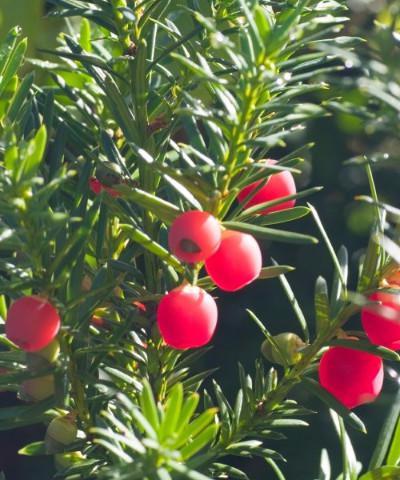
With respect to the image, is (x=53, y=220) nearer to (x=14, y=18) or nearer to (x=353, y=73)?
(x=14, y=18)

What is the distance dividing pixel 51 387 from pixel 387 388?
72 cm

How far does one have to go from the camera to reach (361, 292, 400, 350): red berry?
42cm

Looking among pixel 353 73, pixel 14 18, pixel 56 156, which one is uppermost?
pixel 56 156

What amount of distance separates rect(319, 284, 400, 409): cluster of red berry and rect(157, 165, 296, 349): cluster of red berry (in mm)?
63

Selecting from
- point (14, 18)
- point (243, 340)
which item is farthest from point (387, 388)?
point (14, 18)

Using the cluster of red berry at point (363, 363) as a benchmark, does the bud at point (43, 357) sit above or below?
above

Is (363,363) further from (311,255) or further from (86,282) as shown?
(311,255)

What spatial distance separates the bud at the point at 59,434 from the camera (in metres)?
0.45

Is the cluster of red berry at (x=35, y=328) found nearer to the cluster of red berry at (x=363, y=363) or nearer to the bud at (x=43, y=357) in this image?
the bud at (x=43, y=357)

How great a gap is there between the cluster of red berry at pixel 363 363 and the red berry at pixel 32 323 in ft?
0.47

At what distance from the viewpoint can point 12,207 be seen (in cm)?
38

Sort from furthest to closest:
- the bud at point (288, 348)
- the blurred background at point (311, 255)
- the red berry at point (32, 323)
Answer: the blurred background at point (311, 255) < the bud at point (288, 348) < the red berry at point (32, 323)

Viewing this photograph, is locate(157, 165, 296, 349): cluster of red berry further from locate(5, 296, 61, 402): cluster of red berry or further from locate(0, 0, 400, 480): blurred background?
locate(0, 0, 400, 480): blurred background

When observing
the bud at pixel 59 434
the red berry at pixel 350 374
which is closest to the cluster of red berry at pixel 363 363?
the red berry at pixel 350 374
